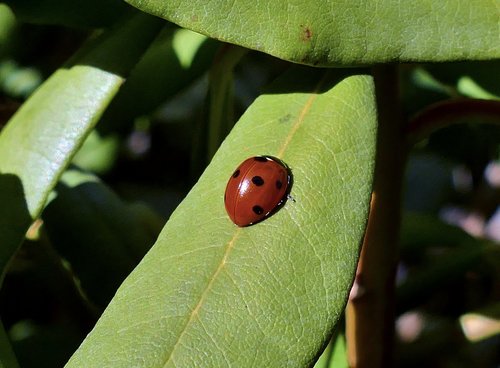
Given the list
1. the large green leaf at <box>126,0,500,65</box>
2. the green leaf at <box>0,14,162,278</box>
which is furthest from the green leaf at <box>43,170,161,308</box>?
the large green leaf at <box>126,0,500,65</box>

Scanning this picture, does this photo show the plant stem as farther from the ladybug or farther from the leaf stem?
the ladybug

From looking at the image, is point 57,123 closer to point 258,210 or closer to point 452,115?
point 258,210

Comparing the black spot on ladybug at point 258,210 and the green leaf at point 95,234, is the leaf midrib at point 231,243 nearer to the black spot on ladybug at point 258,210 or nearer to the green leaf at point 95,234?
the black spot on ladybug at point 258,210

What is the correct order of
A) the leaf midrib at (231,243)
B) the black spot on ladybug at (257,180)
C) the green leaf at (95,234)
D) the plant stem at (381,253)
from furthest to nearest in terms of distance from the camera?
the green leaf at (95,234) < the plant stem at (381,253) < the black spot on ladybug at (257,180) < the leaf midrib at (231,243)

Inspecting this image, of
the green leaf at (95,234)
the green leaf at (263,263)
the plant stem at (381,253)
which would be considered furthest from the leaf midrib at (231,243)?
the green leaf at (95,234)

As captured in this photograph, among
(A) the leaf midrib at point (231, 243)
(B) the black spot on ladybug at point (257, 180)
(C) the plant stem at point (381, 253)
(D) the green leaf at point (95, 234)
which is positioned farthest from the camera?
(D) the green leaf at point (95, 234)

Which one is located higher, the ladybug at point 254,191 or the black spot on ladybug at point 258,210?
the ladybug at point 254,191

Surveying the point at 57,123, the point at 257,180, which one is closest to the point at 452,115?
the point at 257,180
